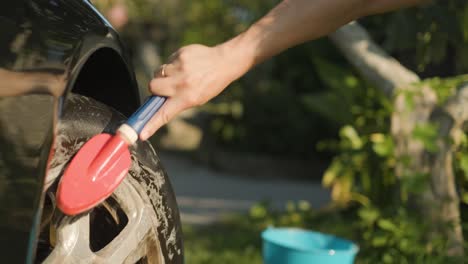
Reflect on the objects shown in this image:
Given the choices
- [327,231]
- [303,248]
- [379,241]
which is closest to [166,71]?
[303,248]

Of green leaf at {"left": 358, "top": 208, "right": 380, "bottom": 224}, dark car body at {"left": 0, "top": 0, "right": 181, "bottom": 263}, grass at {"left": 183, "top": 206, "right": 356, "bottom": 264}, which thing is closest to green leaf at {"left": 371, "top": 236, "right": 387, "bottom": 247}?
green leaf at {"left": 358, "top": 208, "right": 380, "bottom": 224}

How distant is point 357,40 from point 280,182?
4690 mm

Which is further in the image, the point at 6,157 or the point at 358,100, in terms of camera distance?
the point at 358,100

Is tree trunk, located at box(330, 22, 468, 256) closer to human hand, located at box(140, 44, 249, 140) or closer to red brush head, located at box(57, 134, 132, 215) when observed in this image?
human hand, located at box(140, 44, 249, 140)

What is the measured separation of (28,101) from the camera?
60.1 inches

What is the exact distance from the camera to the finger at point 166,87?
1716 millimetres

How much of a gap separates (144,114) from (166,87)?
0.27 ft

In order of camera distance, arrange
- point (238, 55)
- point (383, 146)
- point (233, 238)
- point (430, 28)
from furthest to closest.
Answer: point (233, 238)
point (383, 146)
point (430, 28)
point (238, 55)

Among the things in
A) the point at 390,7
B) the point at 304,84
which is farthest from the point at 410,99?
the point at 304,84

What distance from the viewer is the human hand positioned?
5.62 ft

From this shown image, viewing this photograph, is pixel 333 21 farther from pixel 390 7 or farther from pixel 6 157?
pixel 6 157

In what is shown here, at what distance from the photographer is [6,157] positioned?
1486 millimetres

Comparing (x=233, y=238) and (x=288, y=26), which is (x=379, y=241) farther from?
(x=288, y=26)

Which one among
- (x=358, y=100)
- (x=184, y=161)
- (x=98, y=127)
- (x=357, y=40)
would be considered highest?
(x=98, y=127)
